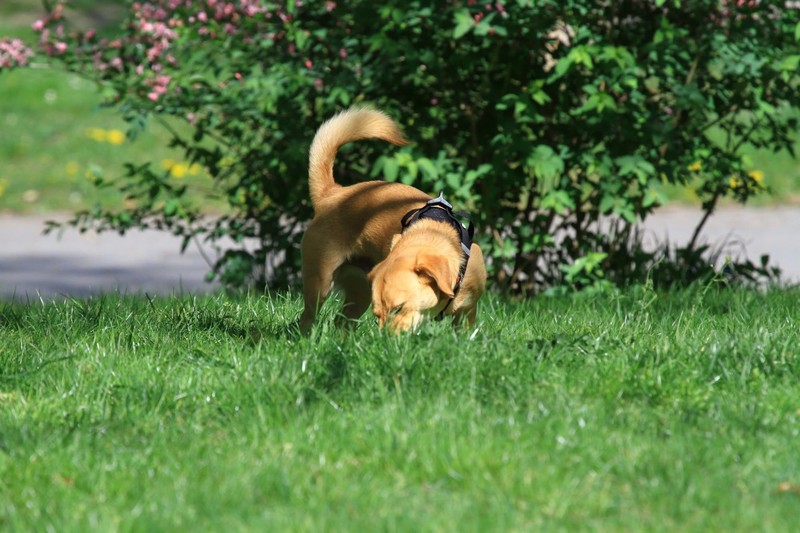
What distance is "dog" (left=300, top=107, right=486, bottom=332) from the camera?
4484mm

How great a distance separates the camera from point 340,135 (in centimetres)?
526

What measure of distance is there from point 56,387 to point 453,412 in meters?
1.44

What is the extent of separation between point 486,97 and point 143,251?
4933mm

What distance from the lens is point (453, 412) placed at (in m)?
3.42

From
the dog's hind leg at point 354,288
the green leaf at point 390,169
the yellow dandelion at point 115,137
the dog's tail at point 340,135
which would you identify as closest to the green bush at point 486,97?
the green leaf at point 390,169

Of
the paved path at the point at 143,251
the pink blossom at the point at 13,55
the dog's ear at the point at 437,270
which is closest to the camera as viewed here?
the dog's ear at the point at 437,270

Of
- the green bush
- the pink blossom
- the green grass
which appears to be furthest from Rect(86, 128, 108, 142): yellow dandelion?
the green grass

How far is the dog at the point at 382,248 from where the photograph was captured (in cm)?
448

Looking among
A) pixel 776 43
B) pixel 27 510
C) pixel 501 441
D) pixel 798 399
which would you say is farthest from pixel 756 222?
pixel 27 510

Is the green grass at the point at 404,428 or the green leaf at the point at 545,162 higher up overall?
the green leaf at the point at 545,162

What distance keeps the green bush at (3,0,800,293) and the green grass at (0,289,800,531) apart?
1705mm

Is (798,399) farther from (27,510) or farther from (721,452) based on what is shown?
(27,510)

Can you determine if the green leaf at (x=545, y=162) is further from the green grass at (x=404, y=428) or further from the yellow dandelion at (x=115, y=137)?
the yellow dandelion at (x=115, y=137)

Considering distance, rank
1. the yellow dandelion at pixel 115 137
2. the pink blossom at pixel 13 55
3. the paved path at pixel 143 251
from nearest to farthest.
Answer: the pink blossom at pixel 13 55 < the paved path at pixel 143 251 < the yellow dandelion at pixel 115 137
